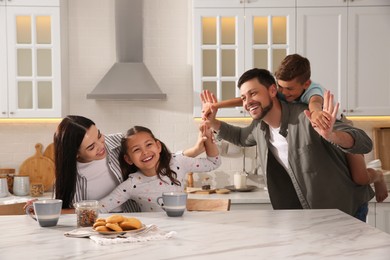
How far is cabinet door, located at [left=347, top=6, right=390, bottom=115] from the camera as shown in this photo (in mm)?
4949

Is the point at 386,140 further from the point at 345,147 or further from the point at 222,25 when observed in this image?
the point at 345,147

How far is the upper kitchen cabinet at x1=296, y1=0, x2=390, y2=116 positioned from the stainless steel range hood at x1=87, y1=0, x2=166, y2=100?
1329mm

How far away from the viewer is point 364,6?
4.94m

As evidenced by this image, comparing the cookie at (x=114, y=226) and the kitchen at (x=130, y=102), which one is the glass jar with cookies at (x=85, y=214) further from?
the kitchen at (x=130, y=102)

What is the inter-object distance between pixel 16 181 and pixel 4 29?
1256 mm

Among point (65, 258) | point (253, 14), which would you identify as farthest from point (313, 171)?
point (253, 14)

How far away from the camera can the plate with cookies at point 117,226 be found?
2.17m

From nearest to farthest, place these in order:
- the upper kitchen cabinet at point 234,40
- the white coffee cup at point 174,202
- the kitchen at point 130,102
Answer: the white coffee cup at point 174,202
the upper kitchen cabinet at point 234,40
the kitchen at point 130,102

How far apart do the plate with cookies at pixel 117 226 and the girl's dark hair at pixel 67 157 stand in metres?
0.72

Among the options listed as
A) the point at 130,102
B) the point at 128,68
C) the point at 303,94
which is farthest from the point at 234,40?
the point at 303,94

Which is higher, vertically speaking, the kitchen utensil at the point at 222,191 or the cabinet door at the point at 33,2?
the cabinet door at the point at 33,2

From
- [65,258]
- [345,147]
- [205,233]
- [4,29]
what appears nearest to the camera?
[65,258]

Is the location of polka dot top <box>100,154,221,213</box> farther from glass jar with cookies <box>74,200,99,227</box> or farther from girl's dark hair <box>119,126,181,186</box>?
glass jar with cookies <box>74,200,99,227</box>

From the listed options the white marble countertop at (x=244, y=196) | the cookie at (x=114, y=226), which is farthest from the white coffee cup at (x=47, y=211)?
the white marble countertop at (x=244, y=196)
